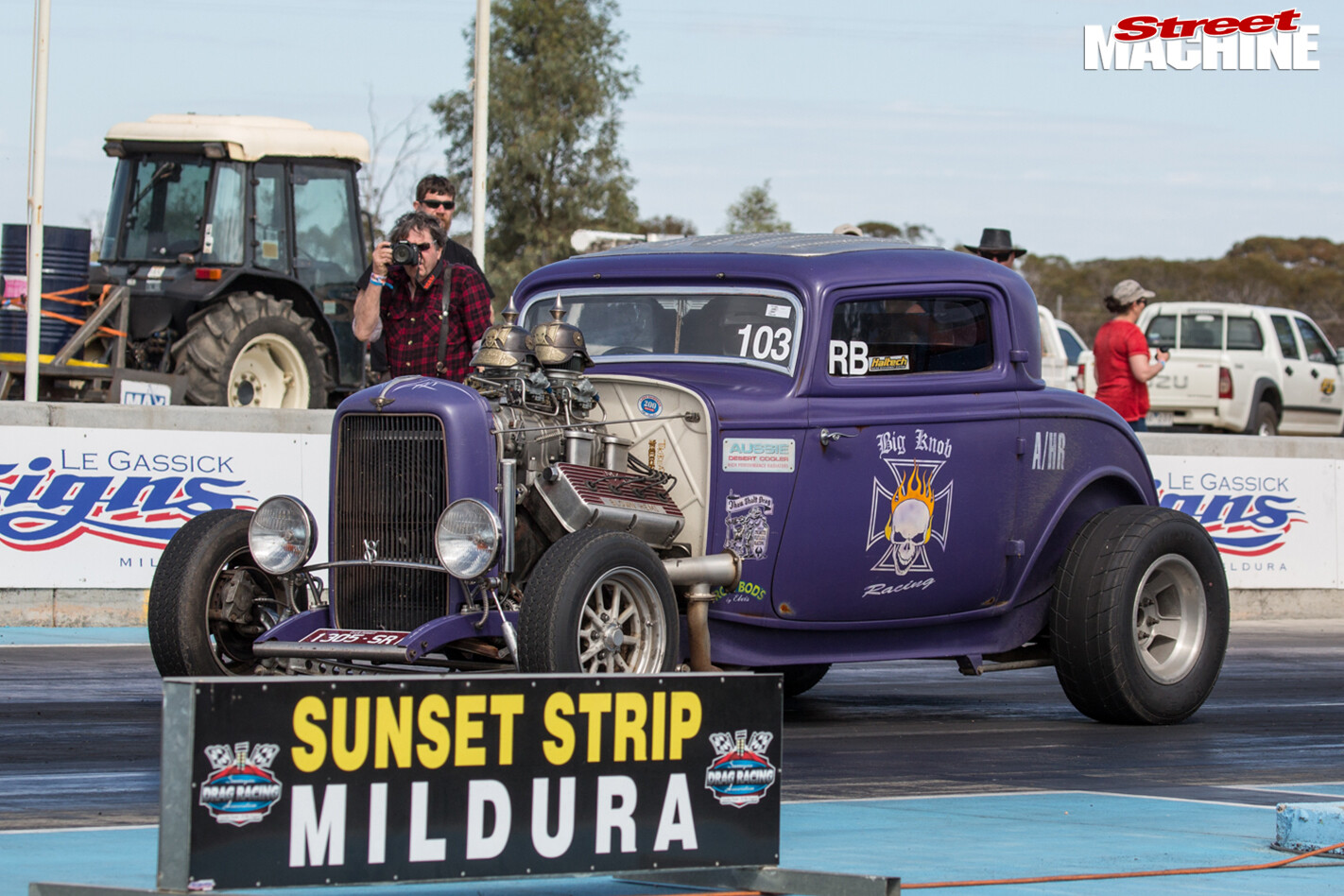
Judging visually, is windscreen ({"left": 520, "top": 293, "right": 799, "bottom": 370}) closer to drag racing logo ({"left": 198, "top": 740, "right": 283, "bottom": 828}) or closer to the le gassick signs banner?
the le gassick signs banner

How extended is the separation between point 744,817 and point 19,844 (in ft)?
6.42

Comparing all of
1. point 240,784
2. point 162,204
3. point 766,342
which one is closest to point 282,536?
point 766,342

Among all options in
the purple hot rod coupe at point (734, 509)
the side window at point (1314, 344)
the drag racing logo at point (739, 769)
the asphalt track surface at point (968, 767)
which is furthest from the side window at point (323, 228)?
the side window at point (1314, 344)

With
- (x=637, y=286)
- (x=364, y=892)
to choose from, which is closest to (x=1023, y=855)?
(x=364, y=892)

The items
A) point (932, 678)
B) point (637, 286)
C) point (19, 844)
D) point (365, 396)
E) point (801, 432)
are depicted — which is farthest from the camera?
point (932, 678)

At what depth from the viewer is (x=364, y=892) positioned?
14.4ft

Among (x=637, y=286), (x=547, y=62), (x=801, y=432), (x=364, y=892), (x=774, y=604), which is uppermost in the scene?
(x=547, y=62)

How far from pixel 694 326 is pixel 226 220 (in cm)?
1026

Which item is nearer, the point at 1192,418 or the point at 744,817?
the point at 744,817

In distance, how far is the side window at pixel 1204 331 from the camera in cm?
2655

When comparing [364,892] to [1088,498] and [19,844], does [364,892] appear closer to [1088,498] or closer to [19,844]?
[19,844]

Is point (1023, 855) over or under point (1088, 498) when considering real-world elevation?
under

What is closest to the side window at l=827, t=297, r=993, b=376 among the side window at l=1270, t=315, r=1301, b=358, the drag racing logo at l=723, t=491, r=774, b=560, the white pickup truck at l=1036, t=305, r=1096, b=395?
the drag racing logo at l=723, t=491, r=774, b=560

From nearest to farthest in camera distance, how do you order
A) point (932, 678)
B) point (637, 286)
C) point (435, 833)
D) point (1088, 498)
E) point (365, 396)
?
1. point (435, 833)
2. point (365, 396)
3. point (637, 286)
4. point (1088, 498)
5. point (932, 678)
